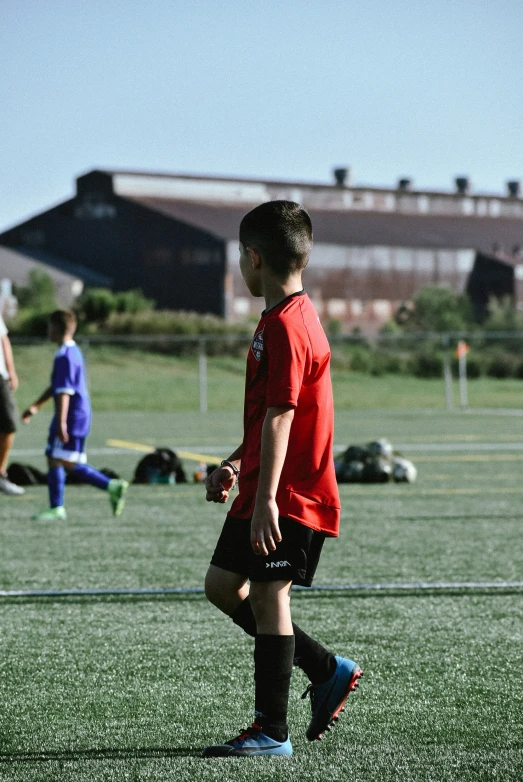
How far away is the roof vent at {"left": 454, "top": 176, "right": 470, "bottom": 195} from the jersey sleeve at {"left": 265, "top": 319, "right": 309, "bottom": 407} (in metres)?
73.0

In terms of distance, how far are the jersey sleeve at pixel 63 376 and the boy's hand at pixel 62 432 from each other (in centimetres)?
24

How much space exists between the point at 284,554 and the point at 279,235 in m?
0.95

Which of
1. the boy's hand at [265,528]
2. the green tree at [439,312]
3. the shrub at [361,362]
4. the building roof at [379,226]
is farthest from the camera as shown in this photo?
the building roof at [379,226]

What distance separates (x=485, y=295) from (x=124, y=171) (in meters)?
20.3

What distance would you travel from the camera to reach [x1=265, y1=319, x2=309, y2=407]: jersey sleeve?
339 centimetres

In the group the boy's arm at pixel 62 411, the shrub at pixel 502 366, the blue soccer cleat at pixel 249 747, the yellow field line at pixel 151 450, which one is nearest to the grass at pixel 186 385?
the shrub at pixel 502 366

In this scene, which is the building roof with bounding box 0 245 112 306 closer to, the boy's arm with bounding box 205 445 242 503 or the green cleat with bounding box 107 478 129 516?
the green cleat with bounding box 107 478 129 516

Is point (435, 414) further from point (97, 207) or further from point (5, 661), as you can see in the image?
point (97, 207)

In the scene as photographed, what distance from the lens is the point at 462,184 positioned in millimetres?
74625

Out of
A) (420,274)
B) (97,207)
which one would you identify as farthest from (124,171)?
(420,274)

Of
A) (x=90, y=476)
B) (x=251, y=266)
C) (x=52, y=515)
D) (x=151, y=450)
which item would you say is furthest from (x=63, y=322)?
(x=151, y=450)

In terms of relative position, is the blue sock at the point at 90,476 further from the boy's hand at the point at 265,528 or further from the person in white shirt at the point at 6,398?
the boy's hand at the point at 265,528

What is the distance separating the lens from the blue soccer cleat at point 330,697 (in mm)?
3666

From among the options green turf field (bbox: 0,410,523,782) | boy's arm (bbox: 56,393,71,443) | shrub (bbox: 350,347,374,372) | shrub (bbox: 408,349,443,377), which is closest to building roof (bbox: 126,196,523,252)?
shrub (bbox: 350,347,374,372)
